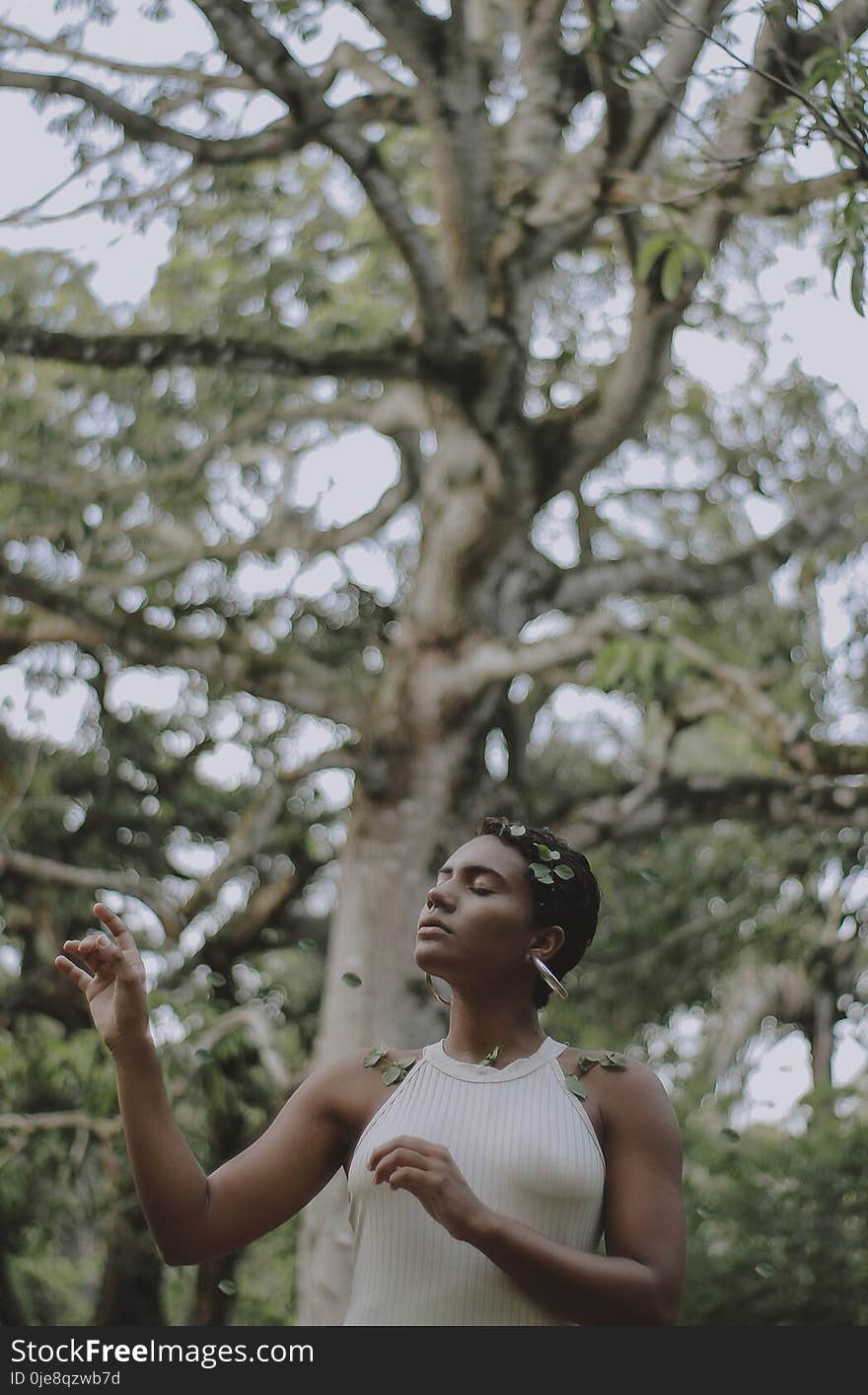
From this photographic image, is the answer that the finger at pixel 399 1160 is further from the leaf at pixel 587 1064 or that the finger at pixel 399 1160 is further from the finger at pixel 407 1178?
the leaf at pixel 587 1064

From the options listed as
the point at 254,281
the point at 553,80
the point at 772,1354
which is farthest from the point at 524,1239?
the point at 254,281

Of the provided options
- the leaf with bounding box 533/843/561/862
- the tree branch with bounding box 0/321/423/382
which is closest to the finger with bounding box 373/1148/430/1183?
the leaf with bounding box 533/843/561/862

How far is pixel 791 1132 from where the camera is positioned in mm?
11945

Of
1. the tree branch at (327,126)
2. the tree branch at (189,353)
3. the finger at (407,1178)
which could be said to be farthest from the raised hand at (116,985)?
the tree branch at (189,353)

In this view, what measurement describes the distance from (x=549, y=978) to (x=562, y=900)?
156 mm

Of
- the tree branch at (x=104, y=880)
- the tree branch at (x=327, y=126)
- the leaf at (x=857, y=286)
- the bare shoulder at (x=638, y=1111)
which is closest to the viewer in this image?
the bare shoulder at (x=638, y=1111)

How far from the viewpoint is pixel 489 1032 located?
2.62 m

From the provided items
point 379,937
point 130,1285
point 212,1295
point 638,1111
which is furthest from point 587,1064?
point 130,1285

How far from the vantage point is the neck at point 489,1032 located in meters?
2.62

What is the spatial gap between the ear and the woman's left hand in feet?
1.74

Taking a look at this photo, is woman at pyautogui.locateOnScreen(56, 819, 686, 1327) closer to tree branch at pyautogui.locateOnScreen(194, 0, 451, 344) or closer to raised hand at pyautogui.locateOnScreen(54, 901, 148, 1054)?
raised hand at pyautogui.locateOnScreen(54, 901, 148, 1054)

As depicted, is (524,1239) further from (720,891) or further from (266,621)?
(720,891)

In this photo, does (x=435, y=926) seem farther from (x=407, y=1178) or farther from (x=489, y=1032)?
(x=407, y=1178)

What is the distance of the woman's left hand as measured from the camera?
2.18 meters
